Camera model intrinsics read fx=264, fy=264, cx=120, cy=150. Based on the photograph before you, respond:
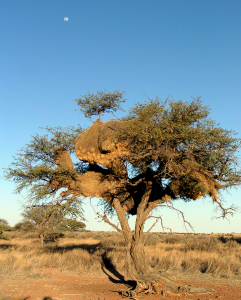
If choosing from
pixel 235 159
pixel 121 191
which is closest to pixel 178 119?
pixel 235 159

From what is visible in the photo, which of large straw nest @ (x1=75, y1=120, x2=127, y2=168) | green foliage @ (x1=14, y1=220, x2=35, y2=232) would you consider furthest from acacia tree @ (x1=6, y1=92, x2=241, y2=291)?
green foliage @ (x1=14, y1=220, x2=35, y2=232)

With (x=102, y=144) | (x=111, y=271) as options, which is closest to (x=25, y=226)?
(x=111, y=271)

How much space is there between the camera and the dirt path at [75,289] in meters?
7.48

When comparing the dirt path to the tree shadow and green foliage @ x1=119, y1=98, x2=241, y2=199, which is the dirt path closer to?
the tree shadow

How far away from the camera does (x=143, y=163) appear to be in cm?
941

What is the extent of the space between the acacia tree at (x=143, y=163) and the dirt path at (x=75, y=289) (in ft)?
3.18

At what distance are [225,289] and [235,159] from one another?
4179 millimetres

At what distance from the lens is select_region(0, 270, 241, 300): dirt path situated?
748cm

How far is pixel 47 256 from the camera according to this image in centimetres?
1548

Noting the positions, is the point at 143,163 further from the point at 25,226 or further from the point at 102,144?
the point at 25,226

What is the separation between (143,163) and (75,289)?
16.0 ft

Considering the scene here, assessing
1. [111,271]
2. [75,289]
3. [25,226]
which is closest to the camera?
[75,289]

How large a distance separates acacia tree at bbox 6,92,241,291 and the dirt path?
0.97 m

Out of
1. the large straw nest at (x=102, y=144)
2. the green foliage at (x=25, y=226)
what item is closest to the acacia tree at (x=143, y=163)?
the large straw nest at (x=102, y=144)
